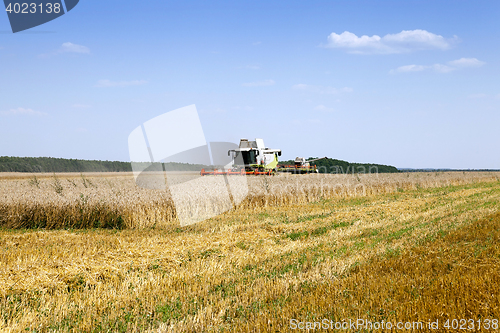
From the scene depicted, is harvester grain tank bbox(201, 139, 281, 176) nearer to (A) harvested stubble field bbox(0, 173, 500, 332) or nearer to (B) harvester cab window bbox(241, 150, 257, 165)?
(B) harvester cab window bbox(241, 150, 257, 165)

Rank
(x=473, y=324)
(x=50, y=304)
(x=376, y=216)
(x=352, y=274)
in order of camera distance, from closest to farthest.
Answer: (x=473, y=324), (x=50, y=304), (x=352, y=274), (x=376, y=216)

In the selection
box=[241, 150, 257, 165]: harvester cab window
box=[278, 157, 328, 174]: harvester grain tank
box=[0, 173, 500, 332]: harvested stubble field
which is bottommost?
box=[0, 173, 500, 332]: harvested stubble field

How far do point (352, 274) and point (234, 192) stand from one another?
12725 millimetres

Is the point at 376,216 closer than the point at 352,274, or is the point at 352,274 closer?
the point at 352,274

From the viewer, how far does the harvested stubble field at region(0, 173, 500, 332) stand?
4.96 metres

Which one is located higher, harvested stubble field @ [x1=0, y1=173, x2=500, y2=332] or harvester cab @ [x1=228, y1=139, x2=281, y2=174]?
harvester cab @ [x1=228, y1=139, x2=281, y2=174]

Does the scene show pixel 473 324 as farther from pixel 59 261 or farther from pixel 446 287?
pixel 59 261

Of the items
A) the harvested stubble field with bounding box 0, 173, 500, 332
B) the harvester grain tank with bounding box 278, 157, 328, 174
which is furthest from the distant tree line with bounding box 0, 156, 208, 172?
the harvested stubble field with bounding box 0, 173, 500, 332

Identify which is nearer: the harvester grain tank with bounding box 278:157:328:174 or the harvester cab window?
the harvester cab window

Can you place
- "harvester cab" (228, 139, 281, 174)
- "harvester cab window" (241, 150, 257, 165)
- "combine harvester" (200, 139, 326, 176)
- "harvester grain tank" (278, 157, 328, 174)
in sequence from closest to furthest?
1. "combine harvester" (200, 139, 326, 176)
2. "harvester cab" (228, 139, 281, 174)
3. "harvester cab window" (241, 150, 257, 165)
4. "harvester grain tank" (278, 157, 328, 174)

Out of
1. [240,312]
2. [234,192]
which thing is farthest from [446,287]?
[234,192]

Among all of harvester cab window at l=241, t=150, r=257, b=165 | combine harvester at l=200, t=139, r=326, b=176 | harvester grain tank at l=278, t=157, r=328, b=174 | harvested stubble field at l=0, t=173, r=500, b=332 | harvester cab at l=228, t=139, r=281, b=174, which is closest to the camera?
harvested stubble field at l=0, t=173, r=500, b=332

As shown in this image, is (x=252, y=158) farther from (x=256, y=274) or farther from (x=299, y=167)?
(x=256, y=274)

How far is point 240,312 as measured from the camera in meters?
5.20
